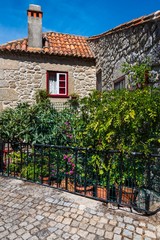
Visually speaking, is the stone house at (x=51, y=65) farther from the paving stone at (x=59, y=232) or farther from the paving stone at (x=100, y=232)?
the paving stone at (x=59, y=232)

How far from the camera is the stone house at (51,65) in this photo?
30.1 ft

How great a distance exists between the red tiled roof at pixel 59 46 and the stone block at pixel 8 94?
6.25 ft

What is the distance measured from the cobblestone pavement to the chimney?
7934 mm

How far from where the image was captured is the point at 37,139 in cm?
604

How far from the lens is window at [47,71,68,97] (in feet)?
33.0

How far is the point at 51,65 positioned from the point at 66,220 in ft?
26.7

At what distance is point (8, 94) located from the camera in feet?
30.8

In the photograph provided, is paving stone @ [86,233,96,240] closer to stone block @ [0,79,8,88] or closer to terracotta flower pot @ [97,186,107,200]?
terracotta flower pot @ [97,186,107,200]

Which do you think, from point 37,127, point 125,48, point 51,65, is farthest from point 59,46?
point 37,127

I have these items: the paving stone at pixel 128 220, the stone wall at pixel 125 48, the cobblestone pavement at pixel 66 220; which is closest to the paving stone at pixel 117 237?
the cobblestone pavement at pixel 66 220

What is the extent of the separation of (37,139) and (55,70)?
16.5 ft

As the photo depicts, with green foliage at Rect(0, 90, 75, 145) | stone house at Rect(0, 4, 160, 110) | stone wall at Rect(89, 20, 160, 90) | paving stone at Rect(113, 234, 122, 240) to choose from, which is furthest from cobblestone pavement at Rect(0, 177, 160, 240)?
stone house at Rect(0, 4, 160, 110)

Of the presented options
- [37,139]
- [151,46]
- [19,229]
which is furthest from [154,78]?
[19,229]

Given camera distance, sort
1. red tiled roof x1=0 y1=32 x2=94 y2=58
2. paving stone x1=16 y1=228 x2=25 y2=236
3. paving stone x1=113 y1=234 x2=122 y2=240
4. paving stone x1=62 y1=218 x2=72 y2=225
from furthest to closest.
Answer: red tiled roof x1=0 y1=32 x2=94 y2=58 → paving stone x1=62 y1=218 x2=72 y2=225 → paving stone x1=16 y1=228 x2=25 y2=236 → paving stone x1=113 y1=234 x2=122 y2=240
